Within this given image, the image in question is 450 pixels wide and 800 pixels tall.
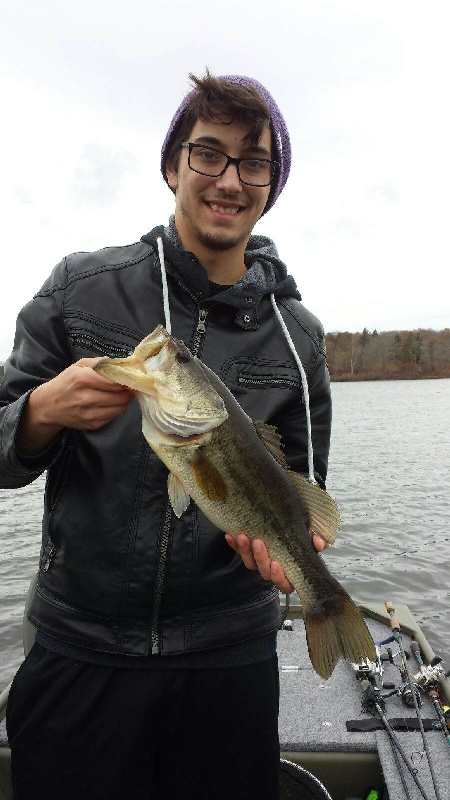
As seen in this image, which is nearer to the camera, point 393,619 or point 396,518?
point 393,619

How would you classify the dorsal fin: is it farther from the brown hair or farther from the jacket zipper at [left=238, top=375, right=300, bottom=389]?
the brown hair

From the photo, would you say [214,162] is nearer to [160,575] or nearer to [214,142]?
[214,142]

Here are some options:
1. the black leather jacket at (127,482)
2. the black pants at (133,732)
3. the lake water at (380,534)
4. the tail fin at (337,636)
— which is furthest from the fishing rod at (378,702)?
the lake water at (380,534)

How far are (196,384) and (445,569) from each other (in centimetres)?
986

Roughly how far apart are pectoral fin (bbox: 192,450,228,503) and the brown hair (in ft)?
4.98

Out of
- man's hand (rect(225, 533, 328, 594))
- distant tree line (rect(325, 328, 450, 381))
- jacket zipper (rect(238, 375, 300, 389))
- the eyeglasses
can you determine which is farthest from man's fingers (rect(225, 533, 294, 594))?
distant tree line (rect(325, 328, 450, 381))

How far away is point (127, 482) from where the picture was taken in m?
2.50

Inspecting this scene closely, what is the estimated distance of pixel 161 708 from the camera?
8.21ft

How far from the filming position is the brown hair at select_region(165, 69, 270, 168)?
2715mm

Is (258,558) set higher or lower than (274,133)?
lower

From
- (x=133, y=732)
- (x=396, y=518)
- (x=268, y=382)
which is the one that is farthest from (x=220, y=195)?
(x=396, y=518)

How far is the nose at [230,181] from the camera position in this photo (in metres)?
2.71

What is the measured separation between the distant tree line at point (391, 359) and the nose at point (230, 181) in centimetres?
7489

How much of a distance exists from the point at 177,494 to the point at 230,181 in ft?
4.70
